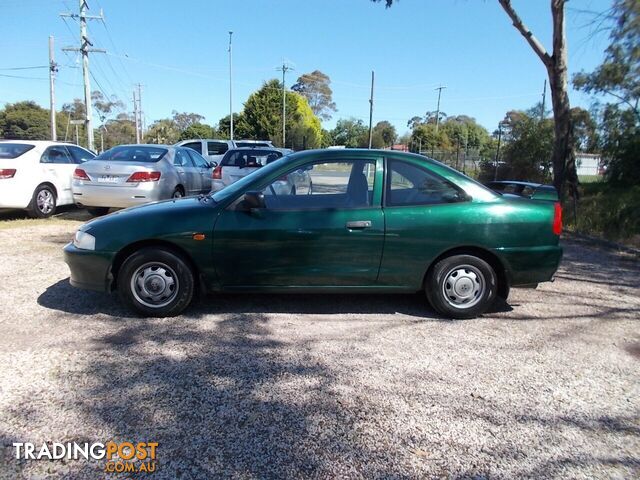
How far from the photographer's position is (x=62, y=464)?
242cm

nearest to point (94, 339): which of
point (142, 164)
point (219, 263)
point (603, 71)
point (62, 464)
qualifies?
point (219, 263)

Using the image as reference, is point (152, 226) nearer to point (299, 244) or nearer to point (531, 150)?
point (299, 244)

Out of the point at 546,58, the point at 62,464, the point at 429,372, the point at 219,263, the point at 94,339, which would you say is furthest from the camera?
the point at 546,58

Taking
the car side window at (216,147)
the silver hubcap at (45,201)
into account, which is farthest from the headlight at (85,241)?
the car side window at (216,147)

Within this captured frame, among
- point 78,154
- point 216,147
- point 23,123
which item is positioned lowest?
point 78,154

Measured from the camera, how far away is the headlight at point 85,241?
428 centimetres

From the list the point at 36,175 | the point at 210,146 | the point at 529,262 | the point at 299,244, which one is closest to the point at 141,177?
the point at 36,175

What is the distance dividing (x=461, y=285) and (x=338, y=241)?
125cm

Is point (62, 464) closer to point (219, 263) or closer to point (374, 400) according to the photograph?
point (374, 400)

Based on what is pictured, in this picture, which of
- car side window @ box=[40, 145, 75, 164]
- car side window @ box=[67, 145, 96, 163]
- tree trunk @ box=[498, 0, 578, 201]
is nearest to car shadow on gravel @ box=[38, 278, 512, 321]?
car side window @ box=[40, 145, 75, 164]

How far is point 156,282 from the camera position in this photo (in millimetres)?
4301

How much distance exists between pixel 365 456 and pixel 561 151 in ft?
40.5

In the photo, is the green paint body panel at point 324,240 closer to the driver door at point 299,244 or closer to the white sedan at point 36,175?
the driver door at point 299,244

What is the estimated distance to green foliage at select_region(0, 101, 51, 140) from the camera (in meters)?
80.3
